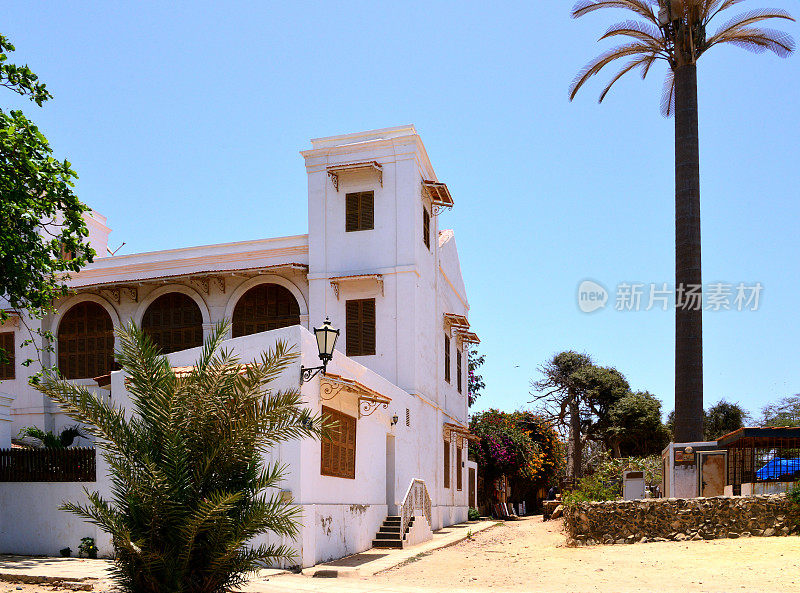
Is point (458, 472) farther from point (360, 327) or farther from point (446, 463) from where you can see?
point (360, 327)

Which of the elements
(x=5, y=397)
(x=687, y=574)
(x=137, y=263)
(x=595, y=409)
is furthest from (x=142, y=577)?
(x=595, y=409)

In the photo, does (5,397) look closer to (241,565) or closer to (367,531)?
(367,531)

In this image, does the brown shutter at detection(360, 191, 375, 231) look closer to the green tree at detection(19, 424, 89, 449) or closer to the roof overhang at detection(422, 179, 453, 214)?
the roof overhang at detection(422, 179, 453, 214)

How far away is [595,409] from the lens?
49.8 m

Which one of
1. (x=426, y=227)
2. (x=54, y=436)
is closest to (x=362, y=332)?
(x=426, y=227)

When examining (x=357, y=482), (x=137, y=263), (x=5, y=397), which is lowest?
(x=357, y=482)

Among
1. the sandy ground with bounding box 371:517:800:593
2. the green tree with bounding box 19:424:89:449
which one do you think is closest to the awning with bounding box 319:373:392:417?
the sandy ground with bounding box 371:517:800:593

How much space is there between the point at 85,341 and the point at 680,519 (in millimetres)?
18071

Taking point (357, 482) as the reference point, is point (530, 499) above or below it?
below

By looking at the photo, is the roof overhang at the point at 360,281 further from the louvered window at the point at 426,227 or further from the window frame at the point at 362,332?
the louvered window at the point at 426,227

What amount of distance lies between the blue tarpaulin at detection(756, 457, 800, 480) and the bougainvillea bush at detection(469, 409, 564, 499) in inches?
630

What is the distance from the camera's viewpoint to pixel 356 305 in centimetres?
2348

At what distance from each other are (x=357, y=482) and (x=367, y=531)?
4.64ft

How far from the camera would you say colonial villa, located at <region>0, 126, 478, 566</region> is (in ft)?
69.1
